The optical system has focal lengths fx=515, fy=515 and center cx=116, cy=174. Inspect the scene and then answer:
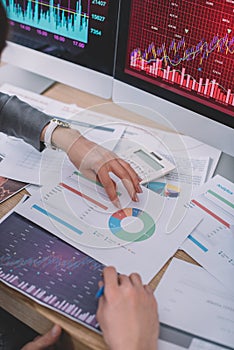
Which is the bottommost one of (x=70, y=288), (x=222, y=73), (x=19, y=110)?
(x=70, y=288)

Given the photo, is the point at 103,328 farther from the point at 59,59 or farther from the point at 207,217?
the point at 59,59

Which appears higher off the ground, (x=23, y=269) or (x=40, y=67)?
(x=40, y=67)

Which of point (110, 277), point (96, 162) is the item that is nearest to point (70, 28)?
point (96, 162)

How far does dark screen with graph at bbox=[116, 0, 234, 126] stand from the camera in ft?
3.05

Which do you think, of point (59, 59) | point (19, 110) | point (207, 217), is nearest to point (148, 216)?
point (207, 217)

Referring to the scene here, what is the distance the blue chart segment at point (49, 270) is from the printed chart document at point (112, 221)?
20 millimetres

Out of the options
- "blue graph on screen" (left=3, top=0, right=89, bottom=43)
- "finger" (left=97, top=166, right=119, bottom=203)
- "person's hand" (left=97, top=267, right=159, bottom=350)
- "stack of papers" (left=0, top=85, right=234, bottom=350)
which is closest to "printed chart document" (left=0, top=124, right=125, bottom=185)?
"stack of papers" (left=0, top=85, right=234, bottom=350)

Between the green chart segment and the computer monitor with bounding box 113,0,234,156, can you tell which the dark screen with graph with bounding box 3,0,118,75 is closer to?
the computer monitor with bounding box 113,0,234,156

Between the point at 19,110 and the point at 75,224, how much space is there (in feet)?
1.00

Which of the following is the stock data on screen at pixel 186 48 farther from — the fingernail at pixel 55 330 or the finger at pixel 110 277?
the fingernail at pixel 55 330

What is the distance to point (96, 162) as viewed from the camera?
39.4 inches

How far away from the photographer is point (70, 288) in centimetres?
80

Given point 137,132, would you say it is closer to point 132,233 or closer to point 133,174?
point 133,174

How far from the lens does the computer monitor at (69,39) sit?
108 cm
